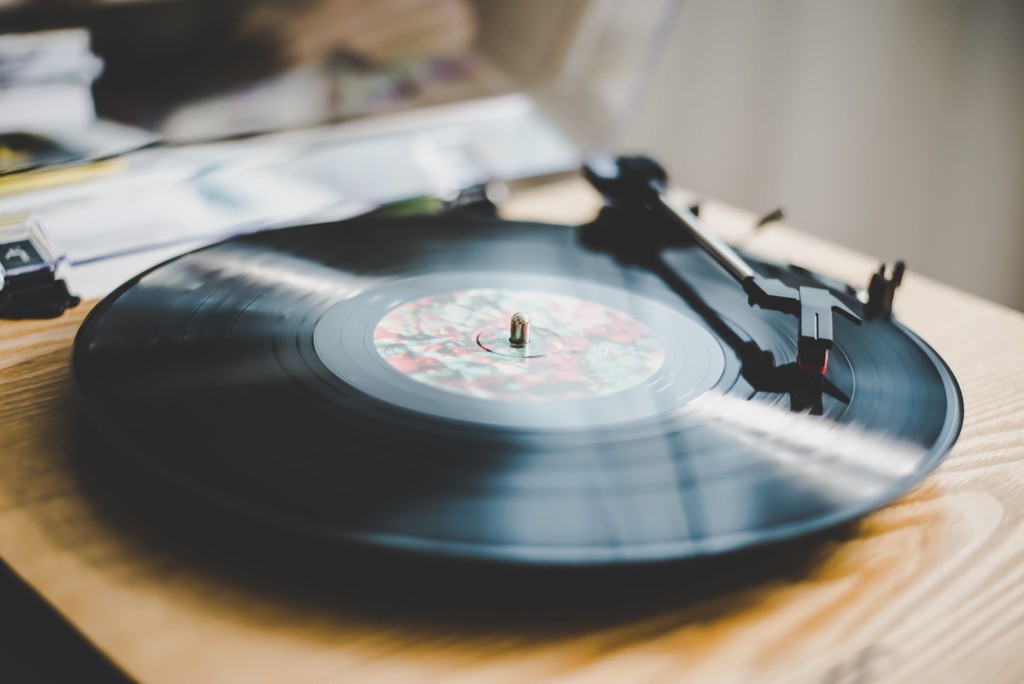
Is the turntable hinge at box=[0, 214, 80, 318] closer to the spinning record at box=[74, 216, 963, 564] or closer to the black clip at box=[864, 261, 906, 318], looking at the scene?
the spinning record at box=[74, 216, 963, 564]

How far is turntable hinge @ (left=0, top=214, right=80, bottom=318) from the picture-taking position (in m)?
0.80

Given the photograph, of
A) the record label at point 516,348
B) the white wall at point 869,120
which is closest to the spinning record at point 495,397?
the record label at point 516,348

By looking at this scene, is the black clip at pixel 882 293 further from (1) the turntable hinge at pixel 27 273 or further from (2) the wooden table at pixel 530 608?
(1) the turntable hinge at pixel 27 273

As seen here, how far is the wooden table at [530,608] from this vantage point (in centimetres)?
46

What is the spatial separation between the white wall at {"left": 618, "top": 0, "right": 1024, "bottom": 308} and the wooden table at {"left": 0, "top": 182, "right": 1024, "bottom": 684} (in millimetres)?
1281

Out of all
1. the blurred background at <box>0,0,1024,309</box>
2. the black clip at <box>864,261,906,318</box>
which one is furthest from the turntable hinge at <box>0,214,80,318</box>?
the black clip at <box>864,261,906,318</box>

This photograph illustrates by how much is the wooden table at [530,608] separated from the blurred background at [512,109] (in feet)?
1.42

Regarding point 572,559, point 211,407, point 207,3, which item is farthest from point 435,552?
point 207,3

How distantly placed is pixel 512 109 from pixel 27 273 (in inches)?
29.5

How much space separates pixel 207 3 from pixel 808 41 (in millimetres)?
1221

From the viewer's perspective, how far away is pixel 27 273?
804 millimetres

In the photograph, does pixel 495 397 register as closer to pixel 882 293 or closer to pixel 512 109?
pixel 882 293

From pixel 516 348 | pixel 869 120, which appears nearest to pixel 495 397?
pixel 516 348

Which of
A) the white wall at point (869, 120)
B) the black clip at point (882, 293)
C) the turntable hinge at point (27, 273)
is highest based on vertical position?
the white wall at point (869, 120)
